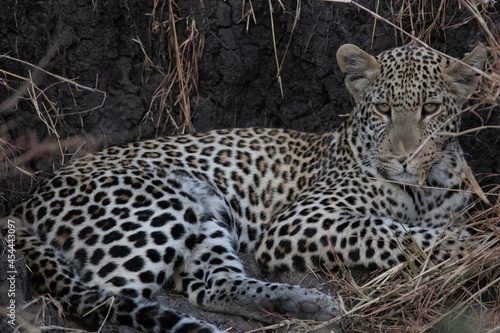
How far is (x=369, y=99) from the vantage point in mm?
5672

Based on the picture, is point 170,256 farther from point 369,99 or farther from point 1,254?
point 369,99

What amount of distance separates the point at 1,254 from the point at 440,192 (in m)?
3.43

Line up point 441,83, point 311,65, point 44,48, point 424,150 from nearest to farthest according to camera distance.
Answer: point 424,150
point 441,83
point 44,48
point 311,65

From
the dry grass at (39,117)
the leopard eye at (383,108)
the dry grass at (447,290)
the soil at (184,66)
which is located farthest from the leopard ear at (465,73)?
the dry grass at (39,117)

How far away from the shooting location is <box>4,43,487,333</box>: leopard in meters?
4.87

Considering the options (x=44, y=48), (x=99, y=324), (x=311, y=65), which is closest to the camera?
(x=99, y=324)

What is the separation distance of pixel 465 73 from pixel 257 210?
216 cm

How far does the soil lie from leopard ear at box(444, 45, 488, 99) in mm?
1164

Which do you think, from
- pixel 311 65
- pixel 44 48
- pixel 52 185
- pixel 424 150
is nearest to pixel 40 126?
pixel 44 48

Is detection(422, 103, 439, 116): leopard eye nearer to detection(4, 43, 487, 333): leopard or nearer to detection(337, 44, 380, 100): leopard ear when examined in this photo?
detection(4, 43, 487, 333): leopard

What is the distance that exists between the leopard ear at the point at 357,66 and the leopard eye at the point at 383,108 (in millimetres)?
309

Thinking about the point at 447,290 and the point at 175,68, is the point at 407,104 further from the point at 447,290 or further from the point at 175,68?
the point at 175,68

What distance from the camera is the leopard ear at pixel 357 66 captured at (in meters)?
5.72

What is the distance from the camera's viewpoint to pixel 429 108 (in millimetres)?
5379
